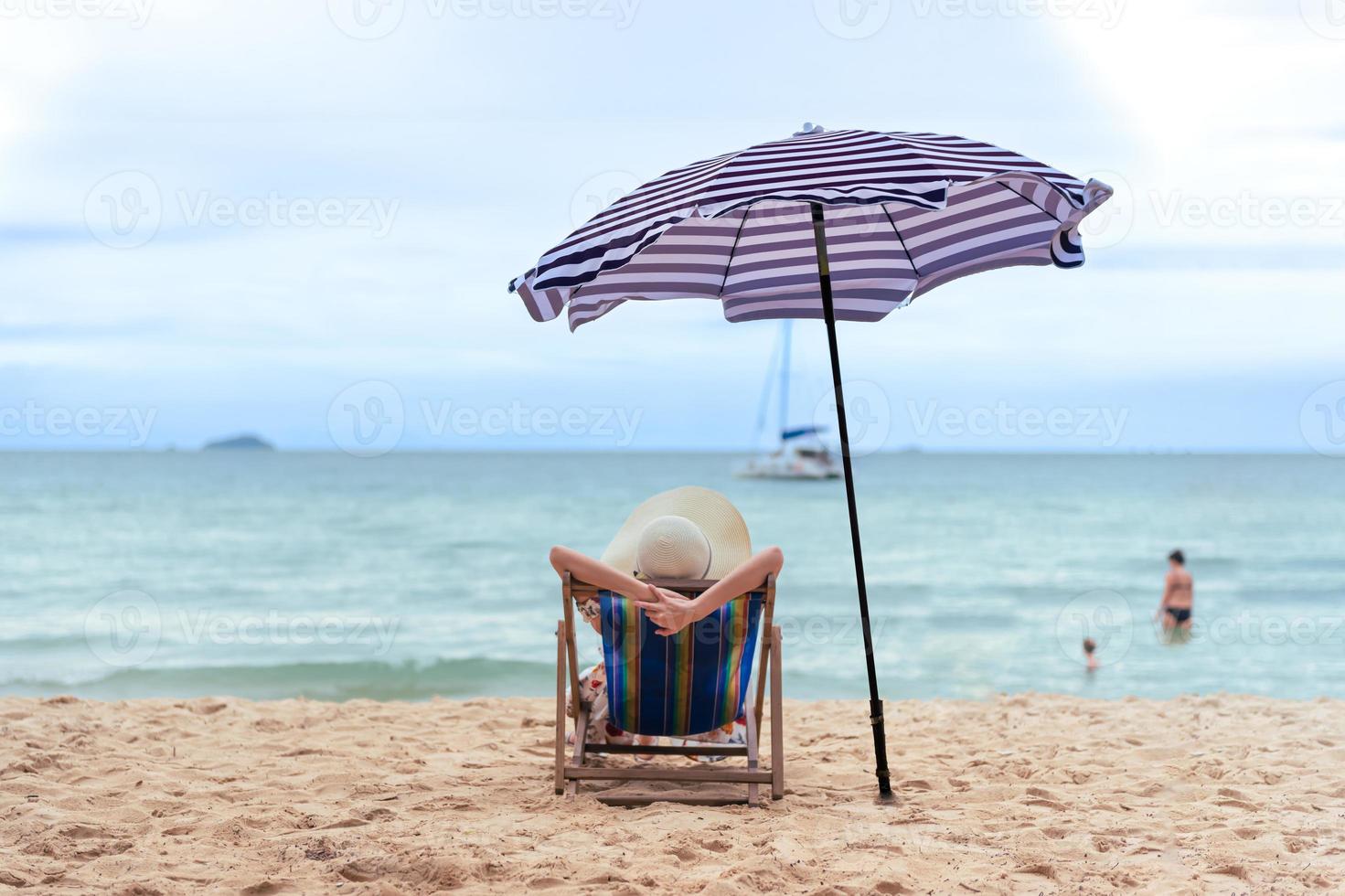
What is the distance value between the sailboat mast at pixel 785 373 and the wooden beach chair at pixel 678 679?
2794cm

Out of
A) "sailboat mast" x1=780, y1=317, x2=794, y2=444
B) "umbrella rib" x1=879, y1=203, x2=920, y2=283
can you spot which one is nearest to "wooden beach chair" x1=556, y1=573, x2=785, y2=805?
"umbrella rib" x1=879, y1=203, x2=920, y2=283

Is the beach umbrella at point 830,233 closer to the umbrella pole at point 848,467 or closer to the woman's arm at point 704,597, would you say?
the umbrella pole at point 848,467

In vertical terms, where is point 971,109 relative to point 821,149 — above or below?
above

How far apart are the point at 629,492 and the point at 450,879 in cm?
3242

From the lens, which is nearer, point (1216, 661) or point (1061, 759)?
point (1061, 759)

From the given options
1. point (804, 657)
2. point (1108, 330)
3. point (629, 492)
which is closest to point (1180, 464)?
point (1108, 330)

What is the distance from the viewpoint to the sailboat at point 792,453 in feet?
117

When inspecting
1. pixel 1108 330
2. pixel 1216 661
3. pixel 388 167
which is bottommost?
pixel 1216 661

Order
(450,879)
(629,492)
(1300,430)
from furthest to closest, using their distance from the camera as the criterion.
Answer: (629,492), (1300,430), (450,879)

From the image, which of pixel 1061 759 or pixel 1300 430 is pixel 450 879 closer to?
pixel 1061 759

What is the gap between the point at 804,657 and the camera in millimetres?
9203

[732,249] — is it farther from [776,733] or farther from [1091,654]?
[1091,654]

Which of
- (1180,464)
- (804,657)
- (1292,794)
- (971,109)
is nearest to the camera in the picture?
(1292,794)

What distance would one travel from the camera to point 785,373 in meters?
35.7
